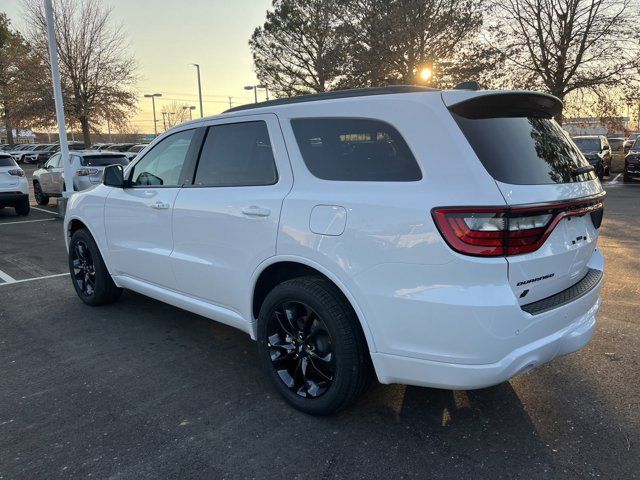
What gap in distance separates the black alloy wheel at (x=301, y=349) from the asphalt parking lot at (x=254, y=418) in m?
0.19

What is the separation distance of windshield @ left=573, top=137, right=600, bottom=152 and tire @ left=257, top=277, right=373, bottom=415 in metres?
19.7

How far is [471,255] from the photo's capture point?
2334 mm

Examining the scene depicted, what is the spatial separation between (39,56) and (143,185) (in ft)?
107

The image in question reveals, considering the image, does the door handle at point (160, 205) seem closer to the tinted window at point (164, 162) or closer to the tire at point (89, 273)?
the tinted window at point (164, 162)

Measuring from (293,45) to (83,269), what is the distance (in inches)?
1104

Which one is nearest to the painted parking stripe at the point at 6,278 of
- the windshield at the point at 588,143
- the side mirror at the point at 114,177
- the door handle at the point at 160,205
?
the side mirror at the point at 114,177

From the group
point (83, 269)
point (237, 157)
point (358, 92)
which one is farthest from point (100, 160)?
point (358, 92)

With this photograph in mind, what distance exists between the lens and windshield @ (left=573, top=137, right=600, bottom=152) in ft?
64.4

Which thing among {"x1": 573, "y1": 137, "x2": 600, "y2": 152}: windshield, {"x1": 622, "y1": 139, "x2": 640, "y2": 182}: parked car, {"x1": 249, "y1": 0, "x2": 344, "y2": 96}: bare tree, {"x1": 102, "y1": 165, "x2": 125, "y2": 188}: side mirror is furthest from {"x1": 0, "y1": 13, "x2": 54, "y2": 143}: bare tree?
{"x1": 102, "y1": 165, "x2": 125, "y2": 188}: side mirror

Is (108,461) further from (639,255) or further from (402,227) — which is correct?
(639,255)

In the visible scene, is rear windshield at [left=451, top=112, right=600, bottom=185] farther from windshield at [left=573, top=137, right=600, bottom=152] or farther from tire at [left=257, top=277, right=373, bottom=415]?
windshield at [left=573, top=137, right=600, bottom=152]

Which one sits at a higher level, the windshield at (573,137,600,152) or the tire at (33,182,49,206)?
the windshield at (573,137,600,152)

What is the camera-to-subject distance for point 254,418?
10.1ft

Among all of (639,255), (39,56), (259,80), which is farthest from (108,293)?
(39,56)
